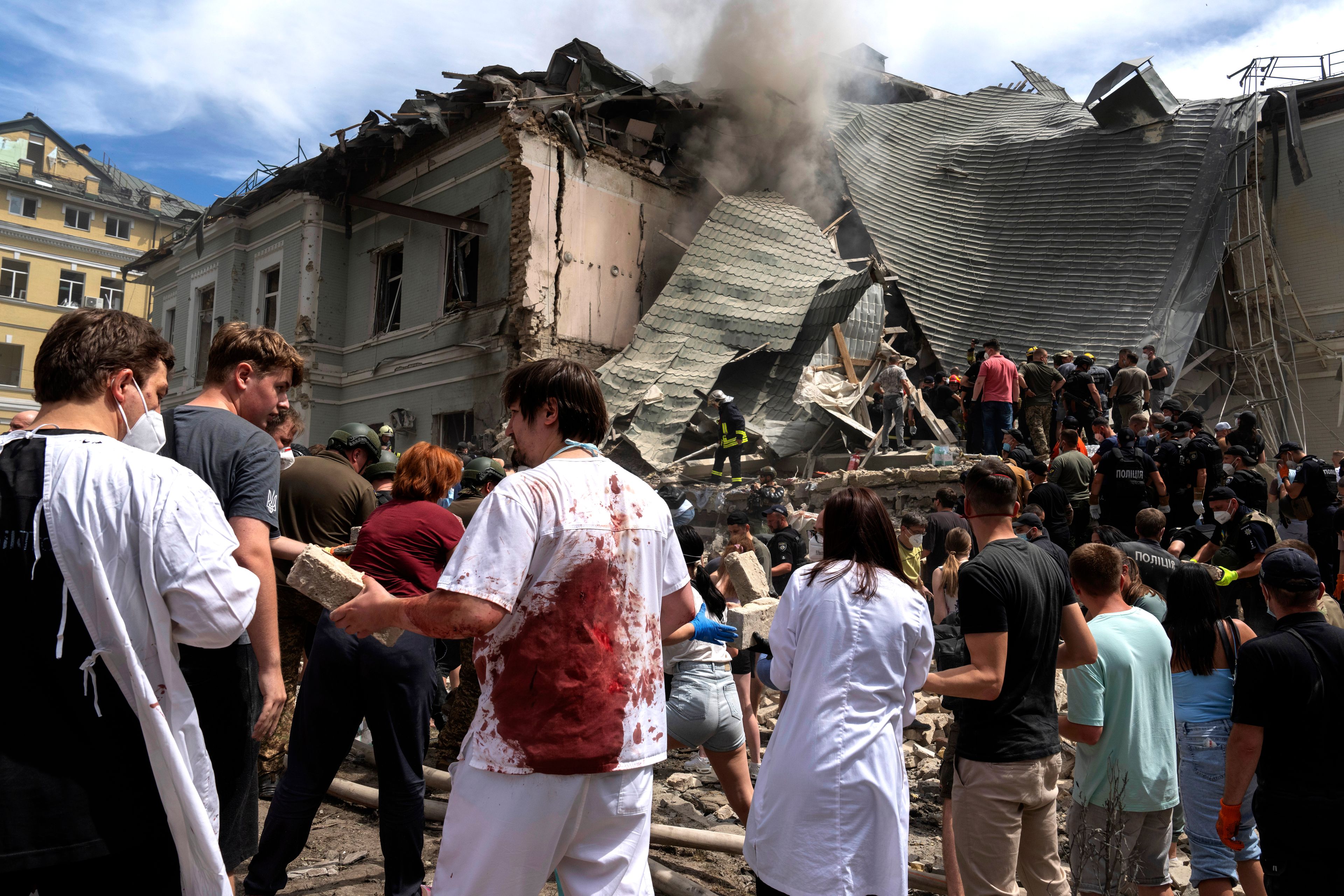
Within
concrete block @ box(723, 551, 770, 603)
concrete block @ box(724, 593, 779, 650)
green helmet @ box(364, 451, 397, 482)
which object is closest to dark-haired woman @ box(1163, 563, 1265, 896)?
concrete block @ box(724, 593, 779, 650)

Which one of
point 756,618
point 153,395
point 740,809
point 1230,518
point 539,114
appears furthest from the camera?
point 539,114

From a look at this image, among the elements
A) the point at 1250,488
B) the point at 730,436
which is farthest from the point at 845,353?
the point at 1250,488

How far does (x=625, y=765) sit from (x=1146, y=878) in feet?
7.90

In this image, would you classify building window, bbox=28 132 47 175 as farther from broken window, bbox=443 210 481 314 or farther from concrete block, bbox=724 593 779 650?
concrete block, bbox=724 593 779 650

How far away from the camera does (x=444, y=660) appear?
5777 mm

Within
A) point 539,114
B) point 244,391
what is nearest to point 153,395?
point 244,391

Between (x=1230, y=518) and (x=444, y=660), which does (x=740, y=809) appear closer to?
(x=444, y=660)

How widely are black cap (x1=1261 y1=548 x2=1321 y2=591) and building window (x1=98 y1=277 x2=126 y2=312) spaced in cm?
4640

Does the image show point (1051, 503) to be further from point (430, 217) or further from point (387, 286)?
point (387, 286)

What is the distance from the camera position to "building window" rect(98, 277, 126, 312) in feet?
131

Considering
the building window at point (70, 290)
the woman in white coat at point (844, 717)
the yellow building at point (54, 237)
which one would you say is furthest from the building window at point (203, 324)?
the woman in white coat at point (844, 717)

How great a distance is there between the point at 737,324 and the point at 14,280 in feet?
122

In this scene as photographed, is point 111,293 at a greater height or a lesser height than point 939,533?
greater

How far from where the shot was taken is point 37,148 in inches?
1654
